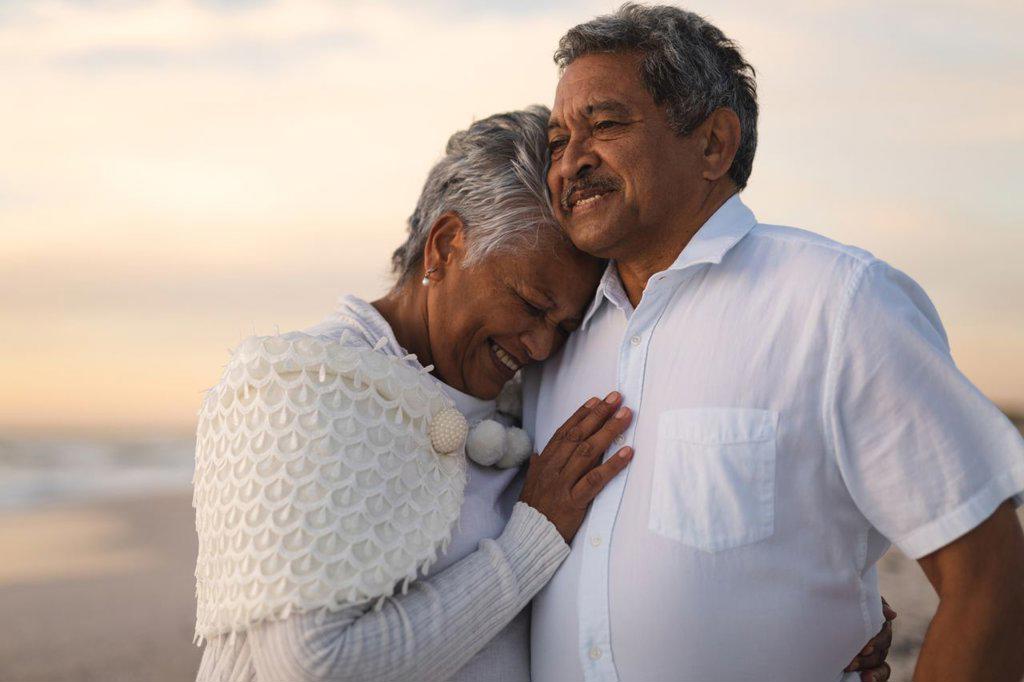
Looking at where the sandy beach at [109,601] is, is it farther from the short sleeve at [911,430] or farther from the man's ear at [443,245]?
the man's ear at [443,245]

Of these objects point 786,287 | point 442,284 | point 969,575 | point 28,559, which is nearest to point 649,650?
point 969,575

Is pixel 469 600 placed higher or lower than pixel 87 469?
higher

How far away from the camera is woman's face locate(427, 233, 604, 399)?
8.11ft

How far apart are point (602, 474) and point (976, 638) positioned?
0.81 metres

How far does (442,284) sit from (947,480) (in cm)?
124

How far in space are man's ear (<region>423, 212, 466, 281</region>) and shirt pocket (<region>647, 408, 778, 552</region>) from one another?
733 mm

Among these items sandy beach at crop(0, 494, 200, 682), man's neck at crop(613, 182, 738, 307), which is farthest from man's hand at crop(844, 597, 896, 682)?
sandy beach at crop(0, 494, 200, 682)

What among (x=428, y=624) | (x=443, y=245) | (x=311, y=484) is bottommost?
(x=428, y=624)

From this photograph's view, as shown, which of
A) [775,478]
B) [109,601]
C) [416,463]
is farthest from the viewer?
[109,601]

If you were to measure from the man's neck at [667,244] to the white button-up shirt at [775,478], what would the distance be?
0.38 ft

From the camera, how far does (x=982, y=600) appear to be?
1.97 m

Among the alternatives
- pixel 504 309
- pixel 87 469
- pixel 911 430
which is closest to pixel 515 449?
pixel 504 309

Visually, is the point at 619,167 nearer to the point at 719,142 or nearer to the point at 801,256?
the point at 719,142

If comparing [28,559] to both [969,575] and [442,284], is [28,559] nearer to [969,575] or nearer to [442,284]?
[442,284]
